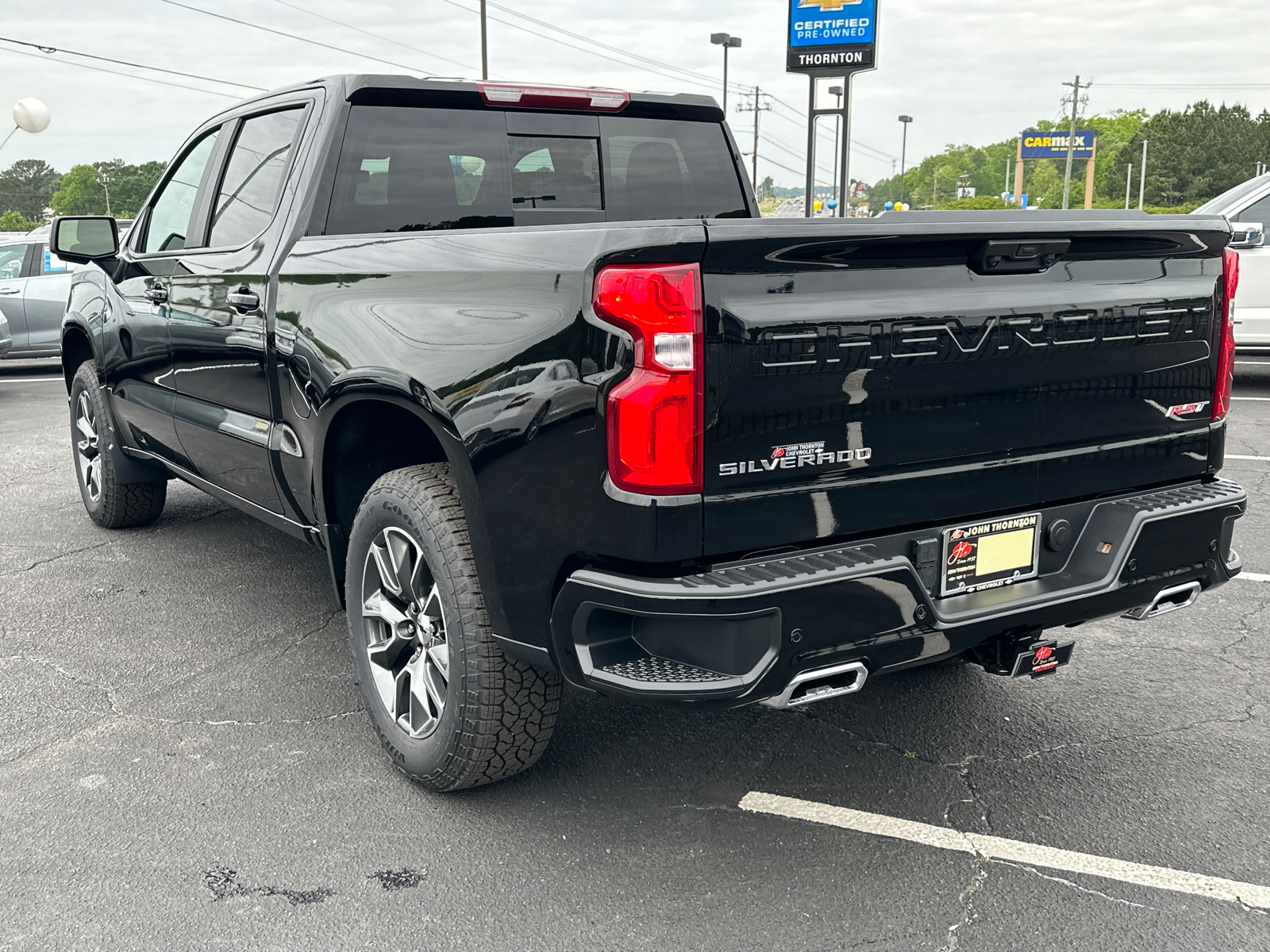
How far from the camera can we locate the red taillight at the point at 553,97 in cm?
419

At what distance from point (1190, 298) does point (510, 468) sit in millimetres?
1891

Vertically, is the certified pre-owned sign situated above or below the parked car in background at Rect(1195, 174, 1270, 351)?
above

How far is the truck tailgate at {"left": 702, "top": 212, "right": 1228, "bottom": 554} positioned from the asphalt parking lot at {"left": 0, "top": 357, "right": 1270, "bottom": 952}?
2.89 ft

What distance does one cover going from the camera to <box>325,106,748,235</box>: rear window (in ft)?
12.9

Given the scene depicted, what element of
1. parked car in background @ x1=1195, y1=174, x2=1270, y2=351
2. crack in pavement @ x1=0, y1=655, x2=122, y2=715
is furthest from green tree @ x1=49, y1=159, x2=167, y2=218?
crack in pavement @ x1=0, y1=655, x2=122, y2=715

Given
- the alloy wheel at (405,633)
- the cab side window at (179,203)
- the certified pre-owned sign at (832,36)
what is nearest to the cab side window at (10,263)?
the cab side window at (179,203)

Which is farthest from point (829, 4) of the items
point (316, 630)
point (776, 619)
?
point (776, 619)

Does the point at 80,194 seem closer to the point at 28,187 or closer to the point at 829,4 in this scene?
the point at 28,187

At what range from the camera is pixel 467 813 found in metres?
3.15

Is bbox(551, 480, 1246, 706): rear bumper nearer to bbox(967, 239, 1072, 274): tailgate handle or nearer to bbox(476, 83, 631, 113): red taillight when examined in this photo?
bbox(967, 239, 1072, 274): tailgate handle

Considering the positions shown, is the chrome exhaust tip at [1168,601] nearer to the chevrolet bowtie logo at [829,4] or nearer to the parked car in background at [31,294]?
the parked car in background at [31,294]

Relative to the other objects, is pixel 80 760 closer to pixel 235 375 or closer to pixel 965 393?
pixel 235 375

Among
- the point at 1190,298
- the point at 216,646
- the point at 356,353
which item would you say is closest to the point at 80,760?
the point at 216,646

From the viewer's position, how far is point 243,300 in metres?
3.91
